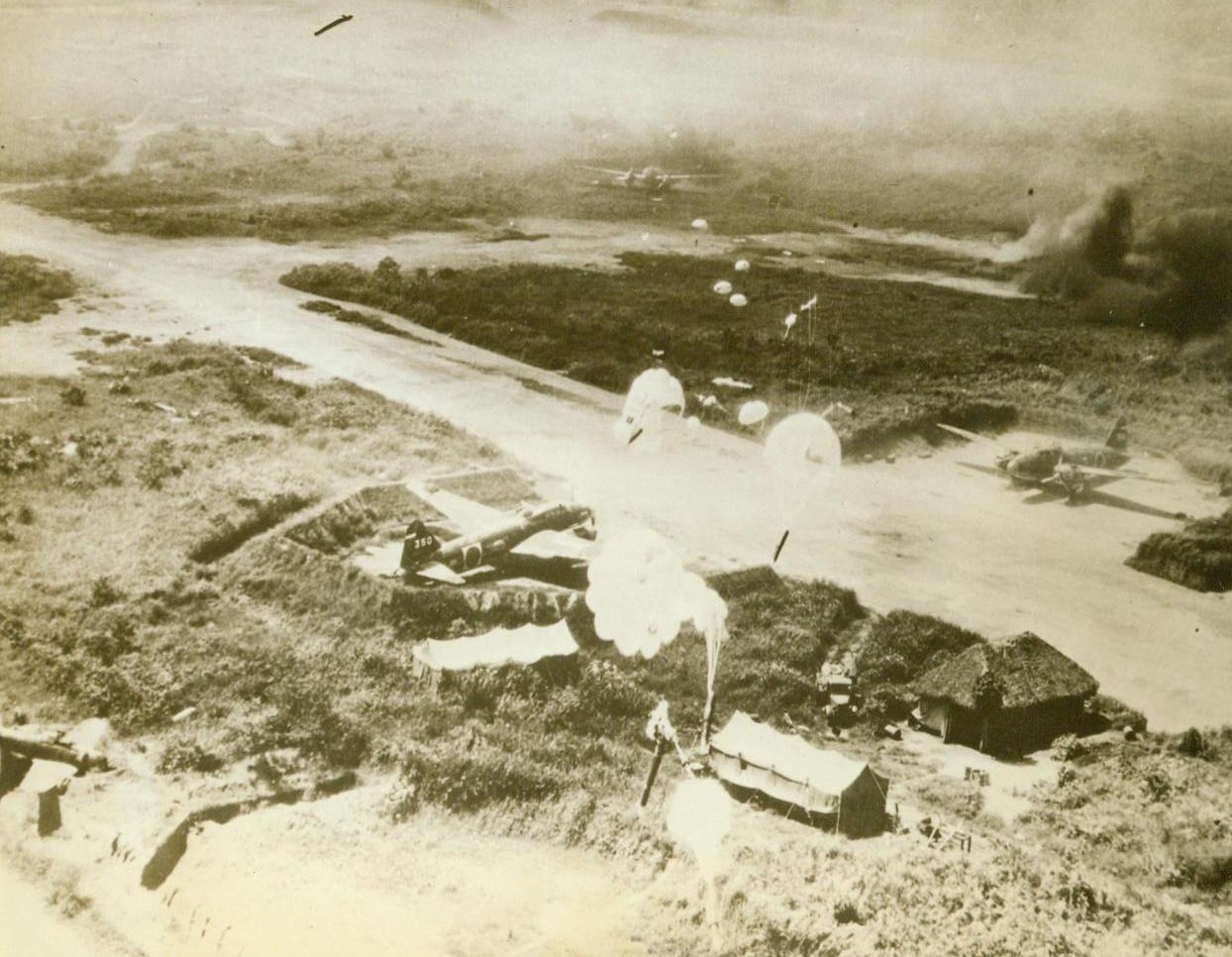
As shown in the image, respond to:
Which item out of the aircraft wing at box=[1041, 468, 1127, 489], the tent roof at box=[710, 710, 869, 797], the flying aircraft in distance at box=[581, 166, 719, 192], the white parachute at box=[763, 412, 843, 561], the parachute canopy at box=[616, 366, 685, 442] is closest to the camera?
the tent roof at box=[710, 710, 869, 797]

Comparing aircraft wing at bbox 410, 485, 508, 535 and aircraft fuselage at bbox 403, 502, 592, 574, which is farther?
aircraft wing at bbox 410, 485, 508, 535

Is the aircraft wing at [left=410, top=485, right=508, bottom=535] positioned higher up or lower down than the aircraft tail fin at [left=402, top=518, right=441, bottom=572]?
higher up

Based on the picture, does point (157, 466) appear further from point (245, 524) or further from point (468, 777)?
point (468, 777)

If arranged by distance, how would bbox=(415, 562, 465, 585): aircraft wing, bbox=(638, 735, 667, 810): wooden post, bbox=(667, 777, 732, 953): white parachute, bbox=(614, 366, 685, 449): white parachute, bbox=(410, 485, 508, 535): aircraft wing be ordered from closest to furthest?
bbox=(667, 777, 732, 953): white parachute → bbox=(638, 735, 667, 810): wooden post → bbox=(415, 562, 465, 585): aircraft wing → bbox=(410, 485, 508, 535): aircraft wing → bbox=(614, 366, 685, 449): white parachute

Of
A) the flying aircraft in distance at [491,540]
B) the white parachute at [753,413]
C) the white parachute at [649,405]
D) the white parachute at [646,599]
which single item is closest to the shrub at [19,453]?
the flying aircraft in distance at [491,540]

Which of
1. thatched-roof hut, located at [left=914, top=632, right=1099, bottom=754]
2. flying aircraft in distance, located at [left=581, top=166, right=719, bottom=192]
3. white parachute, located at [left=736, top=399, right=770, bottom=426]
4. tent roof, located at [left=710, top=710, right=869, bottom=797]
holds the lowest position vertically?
tent roof, located at [left=710, top=710, right=869, bottom=797]

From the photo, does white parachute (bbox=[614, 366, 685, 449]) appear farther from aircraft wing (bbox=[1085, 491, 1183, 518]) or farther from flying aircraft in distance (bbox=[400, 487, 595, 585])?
aircraft wing (bbox=[1085, 491, 1183, 518])

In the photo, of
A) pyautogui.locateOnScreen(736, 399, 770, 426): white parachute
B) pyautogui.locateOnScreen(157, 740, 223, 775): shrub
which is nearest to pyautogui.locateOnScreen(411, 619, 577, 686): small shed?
pyautogui.locateOnScreen(157, 740, 223, 775): shrub
